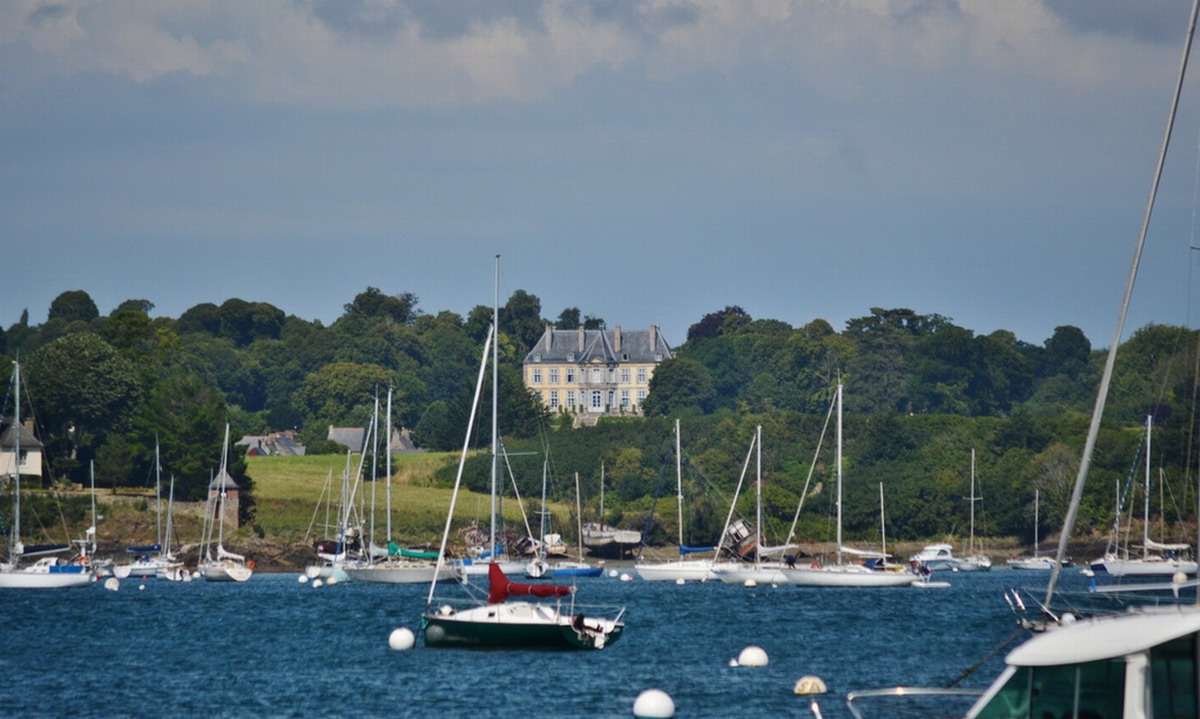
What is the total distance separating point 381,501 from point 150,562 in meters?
23.2

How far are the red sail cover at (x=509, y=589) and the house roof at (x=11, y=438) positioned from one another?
263ft

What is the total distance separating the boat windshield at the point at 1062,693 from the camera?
1789 centimetres

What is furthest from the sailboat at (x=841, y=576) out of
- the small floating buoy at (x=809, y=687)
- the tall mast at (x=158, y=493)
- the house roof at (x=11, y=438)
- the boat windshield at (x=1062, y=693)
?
the boat windshield at (x=1062, y=693)

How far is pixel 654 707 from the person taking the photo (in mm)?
33781

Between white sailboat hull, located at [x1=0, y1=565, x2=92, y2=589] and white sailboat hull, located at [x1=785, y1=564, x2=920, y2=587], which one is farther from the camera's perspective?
white sailboat hull, located at [x1=0, y1=565, x2=92, y2=589]

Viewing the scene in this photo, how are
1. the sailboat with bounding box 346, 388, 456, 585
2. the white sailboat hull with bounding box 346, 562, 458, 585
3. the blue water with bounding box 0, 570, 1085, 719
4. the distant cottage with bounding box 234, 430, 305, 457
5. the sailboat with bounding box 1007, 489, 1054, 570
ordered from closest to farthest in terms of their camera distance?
the blue water with bounding box 0, 570, 1085, 719 < the white sailboat hull with bounding box 346, 562, 458, 585 < the sailboat with bounding box 346, 388, 456, 585 < the sailboat with bounding box 1007, 489, 1054, 570 < the distant cottage with bounding box 234, 430, 305, 457

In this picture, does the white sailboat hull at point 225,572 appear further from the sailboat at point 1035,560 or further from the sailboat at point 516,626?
the sailboat at point 1035,560

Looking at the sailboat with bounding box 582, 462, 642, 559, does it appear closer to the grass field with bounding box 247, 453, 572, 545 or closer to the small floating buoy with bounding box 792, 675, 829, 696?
the grass field with bounding box 247, 453, 572, 545

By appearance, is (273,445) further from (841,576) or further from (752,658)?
(752,658)

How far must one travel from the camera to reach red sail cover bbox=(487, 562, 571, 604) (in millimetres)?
45278

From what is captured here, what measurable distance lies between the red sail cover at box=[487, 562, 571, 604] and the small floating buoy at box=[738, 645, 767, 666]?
17.5ft

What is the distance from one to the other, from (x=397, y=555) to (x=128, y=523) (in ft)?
105

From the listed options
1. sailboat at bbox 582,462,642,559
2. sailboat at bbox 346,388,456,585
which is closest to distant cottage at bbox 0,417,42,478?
sailboat at bbox 346,388,456,585

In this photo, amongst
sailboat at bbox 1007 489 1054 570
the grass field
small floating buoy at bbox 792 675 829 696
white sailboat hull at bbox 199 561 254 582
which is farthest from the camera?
the grass field
